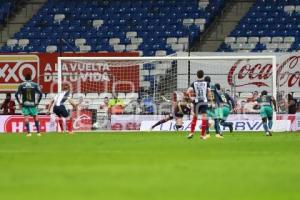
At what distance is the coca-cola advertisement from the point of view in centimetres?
4116

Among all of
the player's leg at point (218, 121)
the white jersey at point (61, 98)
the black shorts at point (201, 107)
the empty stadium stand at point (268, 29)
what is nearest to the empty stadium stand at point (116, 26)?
the empty stadium stand at point (268, 29)

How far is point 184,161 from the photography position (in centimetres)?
1714

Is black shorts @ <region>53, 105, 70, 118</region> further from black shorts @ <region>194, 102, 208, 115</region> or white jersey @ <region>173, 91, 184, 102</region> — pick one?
black shorts @ <region>194, 102, 208, 115</region>

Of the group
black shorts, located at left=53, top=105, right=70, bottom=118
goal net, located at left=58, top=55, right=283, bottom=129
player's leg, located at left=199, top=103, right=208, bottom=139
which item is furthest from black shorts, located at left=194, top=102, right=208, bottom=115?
goal net, located at left=58, top=55, right=283, bottom=129

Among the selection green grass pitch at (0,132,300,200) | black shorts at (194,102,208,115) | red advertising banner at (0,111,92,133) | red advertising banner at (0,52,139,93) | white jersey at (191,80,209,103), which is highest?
red advertising banner at (0,52,139,93)

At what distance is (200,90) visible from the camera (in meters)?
28.1

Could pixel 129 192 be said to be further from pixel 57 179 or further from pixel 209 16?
pixel 209 16

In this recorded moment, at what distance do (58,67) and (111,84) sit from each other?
293 centimetres

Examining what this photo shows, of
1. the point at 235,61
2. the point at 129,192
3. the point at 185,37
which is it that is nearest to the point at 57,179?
the point at 129,192

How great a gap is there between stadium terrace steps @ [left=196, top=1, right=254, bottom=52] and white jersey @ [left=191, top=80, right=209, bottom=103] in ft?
64.0

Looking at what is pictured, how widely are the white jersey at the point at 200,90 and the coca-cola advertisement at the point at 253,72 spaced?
12.6 m

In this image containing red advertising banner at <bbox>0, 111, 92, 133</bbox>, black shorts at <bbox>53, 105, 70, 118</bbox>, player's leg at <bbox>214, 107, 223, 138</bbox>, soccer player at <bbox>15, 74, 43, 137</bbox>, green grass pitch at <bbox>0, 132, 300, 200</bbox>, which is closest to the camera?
green grass pitch at <bbox>0, 132, 300, 200</bbox>

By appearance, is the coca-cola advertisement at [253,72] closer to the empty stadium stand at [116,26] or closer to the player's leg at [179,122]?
the player's leg at [179,122]

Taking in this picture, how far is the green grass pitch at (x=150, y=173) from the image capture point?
11227 millimetres
